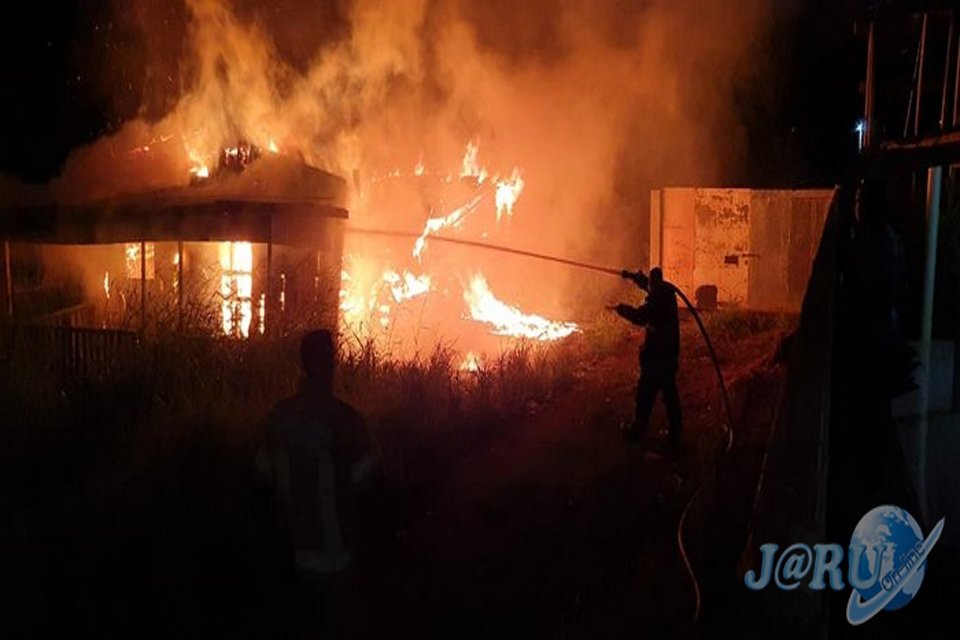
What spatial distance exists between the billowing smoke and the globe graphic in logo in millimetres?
12398

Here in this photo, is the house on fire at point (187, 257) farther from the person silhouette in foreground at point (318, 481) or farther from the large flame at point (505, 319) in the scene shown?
the person silhouette in foreground at point (318, 481)

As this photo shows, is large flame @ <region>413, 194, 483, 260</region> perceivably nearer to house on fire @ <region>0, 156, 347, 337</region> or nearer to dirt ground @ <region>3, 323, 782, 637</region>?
house on fire @ <region>0, 156, 347, 337</region>

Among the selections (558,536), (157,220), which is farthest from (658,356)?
(157,220)

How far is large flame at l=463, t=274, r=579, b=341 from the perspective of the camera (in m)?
15.6

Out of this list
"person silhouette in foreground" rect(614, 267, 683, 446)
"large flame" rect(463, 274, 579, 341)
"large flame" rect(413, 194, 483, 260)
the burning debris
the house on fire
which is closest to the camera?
"person silhouette in foreground" rect(614, 267, 683, 446)

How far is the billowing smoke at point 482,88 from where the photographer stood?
17.4 meters

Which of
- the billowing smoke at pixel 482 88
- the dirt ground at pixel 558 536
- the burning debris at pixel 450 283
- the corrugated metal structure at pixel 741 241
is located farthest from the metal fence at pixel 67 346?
the corrugated metal structure at pixel 741 241

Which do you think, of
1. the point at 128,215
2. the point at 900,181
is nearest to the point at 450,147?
the point at 128,215

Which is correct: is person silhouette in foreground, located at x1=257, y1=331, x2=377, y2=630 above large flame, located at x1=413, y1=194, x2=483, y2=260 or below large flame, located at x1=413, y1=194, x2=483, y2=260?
below

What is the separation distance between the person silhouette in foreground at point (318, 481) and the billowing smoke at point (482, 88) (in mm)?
12591

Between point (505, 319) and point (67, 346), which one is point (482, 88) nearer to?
point (505, 319)

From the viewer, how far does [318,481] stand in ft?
15.1

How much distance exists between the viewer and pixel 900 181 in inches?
460

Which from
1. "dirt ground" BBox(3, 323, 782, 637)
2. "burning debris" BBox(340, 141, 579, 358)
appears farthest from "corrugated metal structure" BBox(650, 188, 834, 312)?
"dirt ground" BBox(3, 323, 782, 637)
